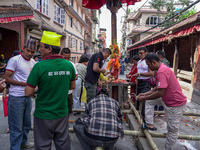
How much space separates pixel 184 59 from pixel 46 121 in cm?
1246

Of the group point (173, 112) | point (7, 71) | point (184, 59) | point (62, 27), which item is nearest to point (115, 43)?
point (173, 112)

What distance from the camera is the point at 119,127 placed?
2.25 m

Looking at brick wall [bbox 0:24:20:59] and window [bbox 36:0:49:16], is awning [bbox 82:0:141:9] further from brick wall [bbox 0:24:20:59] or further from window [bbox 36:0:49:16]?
window [bbox 36:0:49:16]

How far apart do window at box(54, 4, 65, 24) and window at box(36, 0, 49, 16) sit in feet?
Answer: 6.40

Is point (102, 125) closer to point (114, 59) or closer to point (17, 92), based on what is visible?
point (17, 92)

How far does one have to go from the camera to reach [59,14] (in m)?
14.9

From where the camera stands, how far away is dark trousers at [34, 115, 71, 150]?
1943 millimetres

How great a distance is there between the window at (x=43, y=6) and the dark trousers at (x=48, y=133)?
10533mm

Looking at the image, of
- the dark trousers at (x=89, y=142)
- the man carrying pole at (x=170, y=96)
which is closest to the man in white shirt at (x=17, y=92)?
the dark trousers at (x=89, y=142)

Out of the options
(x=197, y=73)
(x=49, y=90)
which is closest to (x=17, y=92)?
(x=49, y=90)

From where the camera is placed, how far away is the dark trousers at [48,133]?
1.94 m

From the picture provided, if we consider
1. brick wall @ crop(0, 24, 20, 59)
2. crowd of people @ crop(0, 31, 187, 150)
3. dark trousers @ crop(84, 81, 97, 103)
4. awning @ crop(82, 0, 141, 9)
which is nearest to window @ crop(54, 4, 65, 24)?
brick wall @ crop(0, 24, 20, 59)

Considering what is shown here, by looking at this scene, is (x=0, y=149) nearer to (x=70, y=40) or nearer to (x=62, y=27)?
(x=62, y=27)

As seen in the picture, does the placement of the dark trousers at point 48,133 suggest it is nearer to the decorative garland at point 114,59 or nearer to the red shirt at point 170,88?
the red shirt at point 170,88
